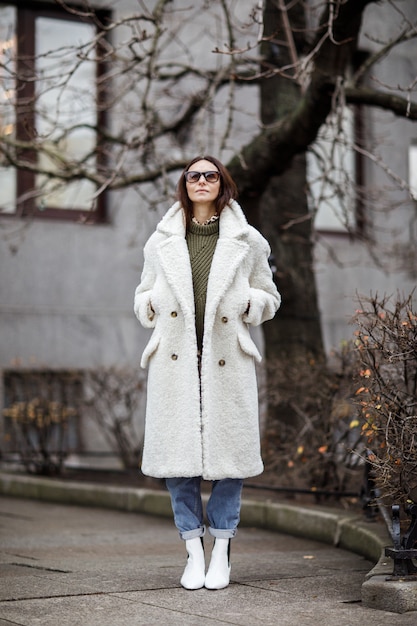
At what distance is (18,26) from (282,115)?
4.89 meters

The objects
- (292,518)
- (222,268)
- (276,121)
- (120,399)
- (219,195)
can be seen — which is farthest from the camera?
(120,399)

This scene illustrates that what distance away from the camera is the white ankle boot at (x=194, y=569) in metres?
5.37

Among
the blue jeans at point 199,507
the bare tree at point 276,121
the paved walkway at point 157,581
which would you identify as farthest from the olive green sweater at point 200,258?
the bare tree at point 276,121

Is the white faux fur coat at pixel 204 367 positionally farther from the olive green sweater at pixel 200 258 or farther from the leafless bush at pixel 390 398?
the leafless bush at pixel 390 398

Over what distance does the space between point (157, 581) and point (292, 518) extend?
7.52 feet

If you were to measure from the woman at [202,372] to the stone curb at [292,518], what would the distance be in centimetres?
84

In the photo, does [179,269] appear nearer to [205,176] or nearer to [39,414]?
[205,176]

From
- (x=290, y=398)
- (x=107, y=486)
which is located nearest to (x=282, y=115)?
(x=290, y=398)

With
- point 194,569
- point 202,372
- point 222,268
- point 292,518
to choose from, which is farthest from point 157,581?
point 292,518

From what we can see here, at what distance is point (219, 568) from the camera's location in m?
5.39

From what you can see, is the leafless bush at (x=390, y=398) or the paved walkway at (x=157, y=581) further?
the leafless bush at (x=390, y=398)

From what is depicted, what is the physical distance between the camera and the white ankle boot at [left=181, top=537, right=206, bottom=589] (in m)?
5.37

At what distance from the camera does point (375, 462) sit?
207 inches

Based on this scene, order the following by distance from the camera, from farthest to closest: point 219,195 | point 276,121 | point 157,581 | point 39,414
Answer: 1. point 39,414
2. point 276,121
3. point 219,195
4. point 157,581
